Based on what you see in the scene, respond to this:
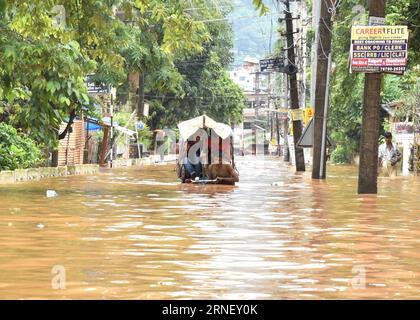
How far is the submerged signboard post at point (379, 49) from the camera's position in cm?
2786

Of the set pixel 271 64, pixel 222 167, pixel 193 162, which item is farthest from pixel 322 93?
pixel 271 64

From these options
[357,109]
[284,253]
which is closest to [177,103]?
[357,109]

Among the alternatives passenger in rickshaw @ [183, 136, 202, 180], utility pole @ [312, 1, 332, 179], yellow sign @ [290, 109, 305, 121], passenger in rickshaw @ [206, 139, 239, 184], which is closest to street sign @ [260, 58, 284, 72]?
yellow sign @ [290, 109, 305, 121]

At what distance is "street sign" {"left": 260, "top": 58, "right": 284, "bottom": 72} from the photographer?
60441mm

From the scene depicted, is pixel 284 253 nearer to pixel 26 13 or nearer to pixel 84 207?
pixel 84 207

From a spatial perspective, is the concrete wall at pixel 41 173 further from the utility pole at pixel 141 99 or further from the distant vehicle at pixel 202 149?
the utility pole at pixel 141 99

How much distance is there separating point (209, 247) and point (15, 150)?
23.7m

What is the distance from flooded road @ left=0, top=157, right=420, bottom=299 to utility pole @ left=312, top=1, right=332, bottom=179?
14467 millimetres

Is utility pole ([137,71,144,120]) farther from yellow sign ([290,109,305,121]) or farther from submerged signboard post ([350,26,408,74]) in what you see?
submerged signboard post ([350,26,408,74])

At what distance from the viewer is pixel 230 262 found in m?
13.2

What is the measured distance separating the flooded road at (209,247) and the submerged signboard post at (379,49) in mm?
3158

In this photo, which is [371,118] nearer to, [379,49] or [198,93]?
[379,49]

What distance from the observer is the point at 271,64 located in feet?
205
